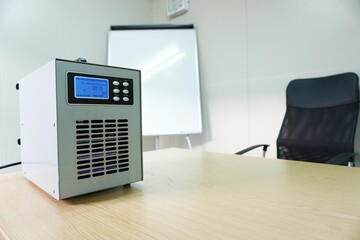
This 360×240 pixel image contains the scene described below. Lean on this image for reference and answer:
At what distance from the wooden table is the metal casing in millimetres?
42

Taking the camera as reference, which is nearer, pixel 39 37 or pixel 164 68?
pixel 39 37

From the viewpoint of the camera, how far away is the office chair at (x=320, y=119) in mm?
1315

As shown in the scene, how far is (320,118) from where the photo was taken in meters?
1.43

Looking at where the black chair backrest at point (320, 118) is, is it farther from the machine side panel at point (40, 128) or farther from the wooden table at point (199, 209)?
the machine side panel at point (40, 128)

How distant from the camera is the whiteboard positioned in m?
2.36

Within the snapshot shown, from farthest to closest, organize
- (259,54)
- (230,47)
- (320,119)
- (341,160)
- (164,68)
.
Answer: (164,68)
(230,47)
(259,54)
(320,119)
(341,160)

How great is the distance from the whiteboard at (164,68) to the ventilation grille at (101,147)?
180cm

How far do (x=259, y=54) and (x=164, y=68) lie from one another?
3.06 feet

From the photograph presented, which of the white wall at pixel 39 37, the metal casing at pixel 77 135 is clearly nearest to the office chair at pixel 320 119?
the metal casing at pixel 77 135

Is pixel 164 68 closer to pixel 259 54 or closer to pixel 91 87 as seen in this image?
pixel 259 54

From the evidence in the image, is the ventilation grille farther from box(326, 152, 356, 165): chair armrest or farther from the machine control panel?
box(326, 152, 356, 165): chair armrest

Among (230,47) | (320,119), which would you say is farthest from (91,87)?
(230,47)

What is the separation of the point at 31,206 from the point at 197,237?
33 cm

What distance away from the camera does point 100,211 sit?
A: 43 cm
